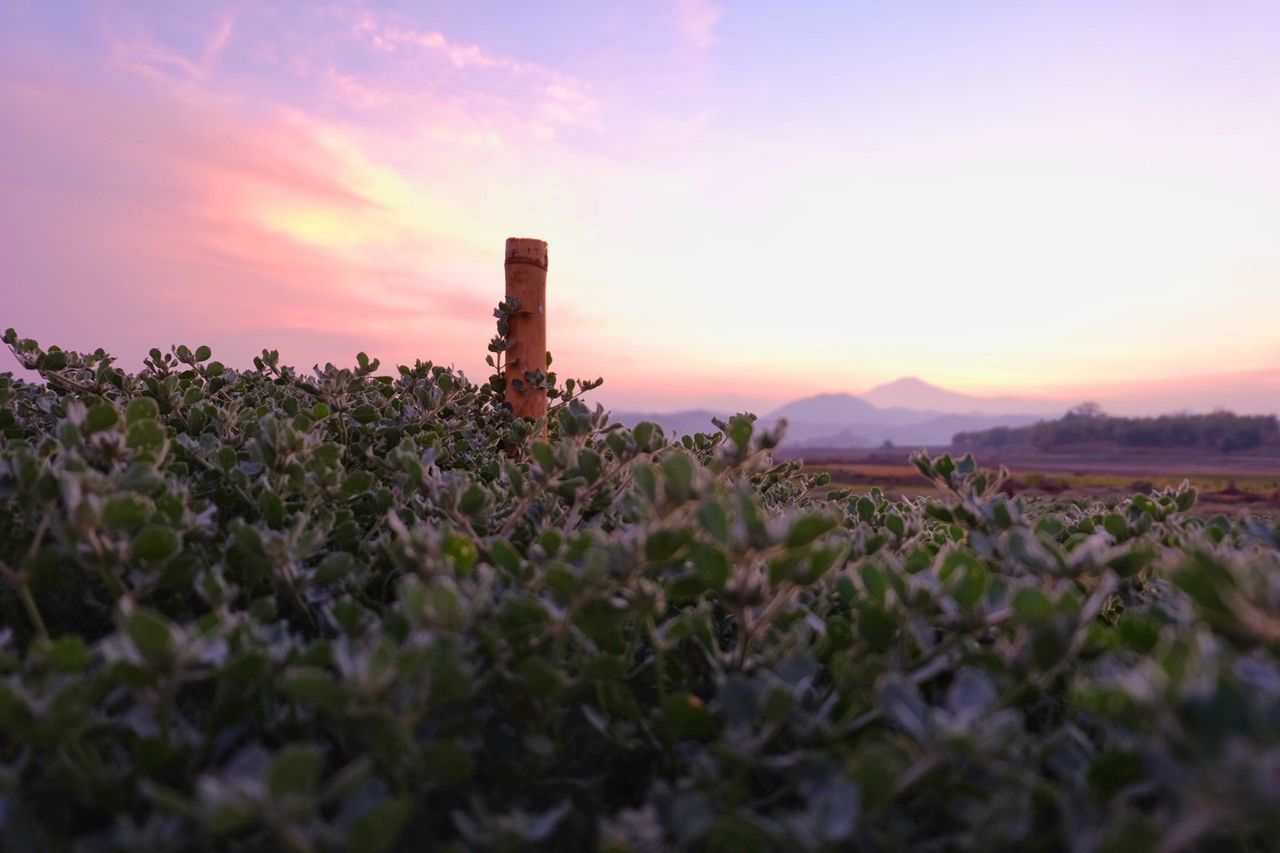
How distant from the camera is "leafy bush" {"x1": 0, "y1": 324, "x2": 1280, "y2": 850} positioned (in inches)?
38.7

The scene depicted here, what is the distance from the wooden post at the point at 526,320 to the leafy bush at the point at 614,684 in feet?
10.3

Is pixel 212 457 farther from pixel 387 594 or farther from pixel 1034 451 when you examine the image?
pixel 1034 451

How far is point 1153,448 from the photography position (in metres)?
42.0

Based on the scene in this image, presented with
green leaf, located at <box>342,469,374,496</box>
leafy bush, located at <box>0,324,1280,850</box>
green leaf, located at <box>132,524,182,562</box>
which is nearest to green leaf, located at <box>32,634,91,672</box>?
leafy bush, located at <box>0,324,1280,850</box>

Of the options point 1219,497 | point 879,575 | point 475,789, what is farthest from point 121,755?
point 1219,497

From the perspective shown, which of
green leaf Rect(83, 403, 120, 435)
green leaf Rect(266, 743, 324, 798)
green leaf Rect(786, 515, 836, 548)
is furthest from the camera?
green leaf Rect(83, 403, 120, 435)

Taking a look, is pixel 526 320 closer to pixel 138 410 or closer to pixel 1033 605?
pixel 138 410

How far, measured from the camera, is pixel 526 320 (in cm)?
515

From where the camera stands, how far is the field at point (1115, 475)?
55.7 ft

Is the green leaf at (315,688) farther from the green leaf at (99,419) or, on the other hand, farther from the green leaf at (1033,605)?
the green leaf at (99,419)

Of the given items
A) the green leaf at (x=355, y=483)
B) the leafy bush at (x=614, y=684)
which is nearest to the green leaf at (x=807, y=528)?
the leafy bush at (x=614, y=684)

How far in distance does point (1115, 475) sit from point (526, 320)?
93.3 ft

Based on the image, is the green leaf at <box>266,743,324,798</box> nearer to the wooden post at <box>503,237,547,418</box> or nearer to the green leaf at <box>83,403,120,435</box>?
the green leaf at <box>83,403,120,435</box>

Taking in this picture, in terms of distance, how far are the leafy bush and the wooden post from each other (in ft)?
10.3
